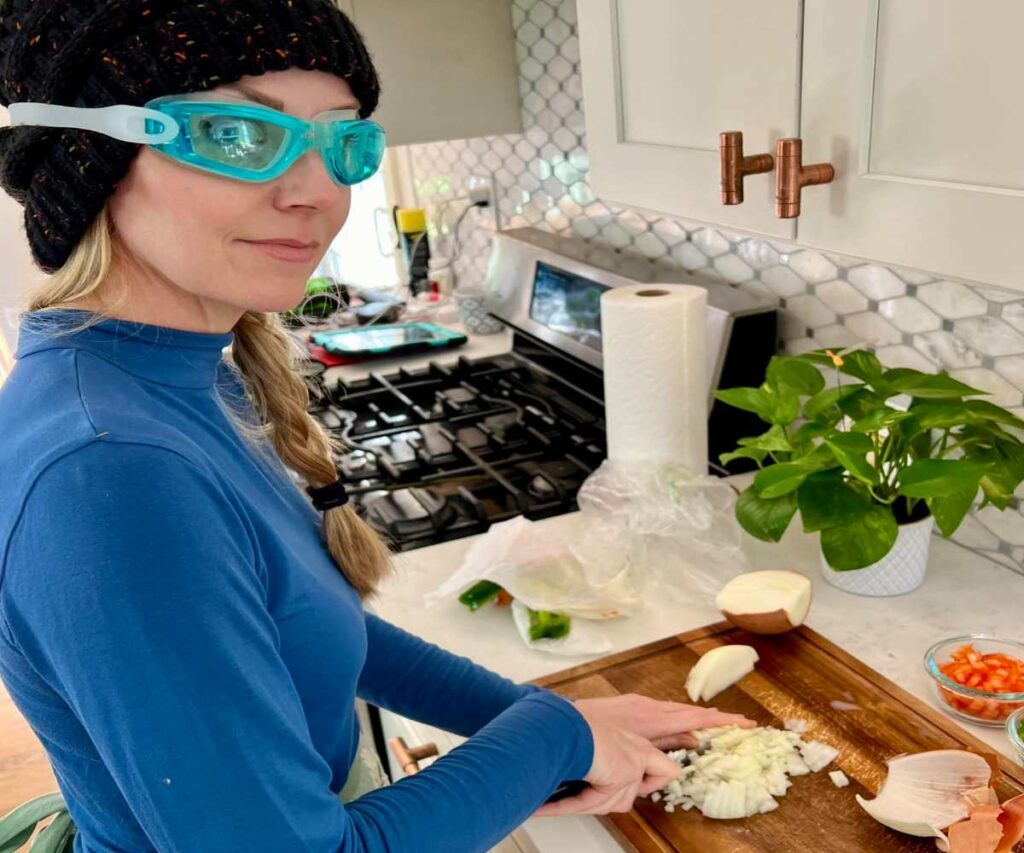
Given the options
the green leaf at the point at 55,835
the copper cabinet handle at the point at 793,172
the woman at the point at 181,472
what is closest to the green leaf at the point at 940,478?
the copper cabinet handle at the point at 793,172

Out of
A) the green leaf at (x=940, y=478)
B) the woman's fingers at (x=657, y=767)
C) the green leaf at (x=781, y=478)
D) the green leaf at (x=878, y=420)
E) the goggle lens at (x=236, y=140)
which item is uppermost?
the goggle lens at (x=236, y=140)

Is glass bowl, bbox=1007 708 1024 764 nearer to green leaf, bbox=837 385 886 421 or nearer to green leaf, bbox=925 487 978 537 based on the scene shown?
green leaf, bbox=925 487 978 537

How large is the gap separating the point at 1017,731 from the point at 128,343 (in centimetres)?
84

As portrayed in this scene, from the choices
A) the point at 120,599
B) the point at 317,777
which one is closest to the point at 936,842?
the point at 317,777

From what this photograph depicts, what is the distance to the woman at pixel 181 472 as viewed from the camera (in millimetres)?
561

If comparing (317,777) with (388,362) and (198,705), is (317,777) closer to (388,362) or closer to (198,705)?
(198,705)

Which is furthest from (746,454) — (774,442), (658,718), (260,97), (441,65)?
(441,65)

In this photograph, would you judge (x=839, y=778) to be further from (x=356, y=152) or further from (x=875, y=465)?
(x=356, y=152)

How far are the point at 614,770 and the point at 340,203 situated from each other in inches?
22.0

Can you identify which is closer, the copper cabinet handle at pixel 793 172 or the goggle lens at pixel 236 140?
the goggle lens at pixel 236 140

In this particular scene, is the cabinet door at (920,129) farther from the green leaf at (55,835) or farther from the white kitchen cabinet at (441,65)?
the white kitchen cabinet at (441,65)

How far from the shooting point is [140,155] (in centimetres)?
64

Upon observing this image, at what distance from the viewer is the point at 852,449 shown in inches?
39.2

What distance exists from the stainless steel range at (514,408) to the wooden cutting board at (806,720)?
389mm
